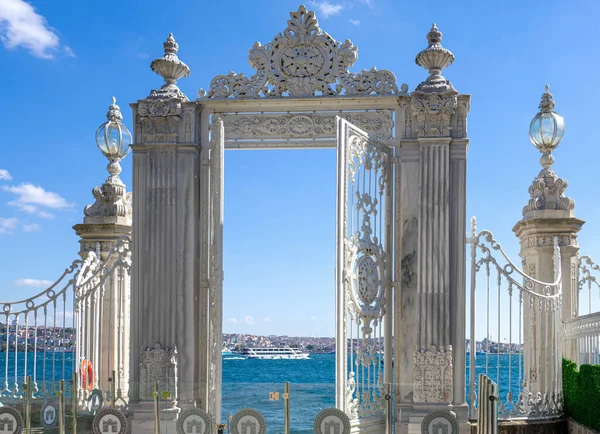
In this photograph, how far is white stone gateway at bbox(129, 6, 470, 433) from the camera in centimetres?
791

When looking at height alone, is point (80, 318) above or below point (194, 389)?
above

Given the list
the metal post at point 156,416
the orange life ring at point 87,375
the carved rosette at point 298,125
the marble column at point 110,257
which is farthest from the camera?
the marble column at point 110,257

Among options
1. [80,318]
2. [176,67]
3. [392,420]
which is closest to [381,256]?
[392,420]

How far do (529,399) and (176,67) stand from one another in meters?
5.16

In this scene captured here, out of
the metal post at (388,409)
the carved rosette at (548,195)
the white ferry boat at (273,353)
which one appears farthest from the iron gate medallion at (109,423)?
the white ferry boat at (273,353)

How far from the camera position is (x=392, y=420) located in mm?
8070

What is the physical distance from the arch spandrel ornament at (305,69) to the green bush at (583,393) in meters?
3.42

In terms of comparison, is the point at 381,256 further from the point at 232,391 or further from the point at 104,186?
the point at 104,186

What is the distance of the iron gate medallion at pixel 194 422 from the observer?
7.23 meters

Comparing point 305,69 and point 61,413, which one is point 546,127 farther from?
point 61,413

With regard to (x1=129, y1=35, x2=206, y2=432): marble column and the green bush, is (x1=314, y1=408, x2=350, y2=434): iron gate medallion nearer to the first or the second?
(x1=129, y1=35, x2=206, y2=432): marble column

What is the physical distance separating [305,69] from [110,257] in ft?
11.5

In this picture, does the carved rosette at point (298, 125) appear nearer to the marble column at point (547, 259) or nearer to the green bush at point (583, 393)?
the marble column at point (547, 259)

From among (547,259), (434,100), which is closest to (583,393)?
(547,259)
